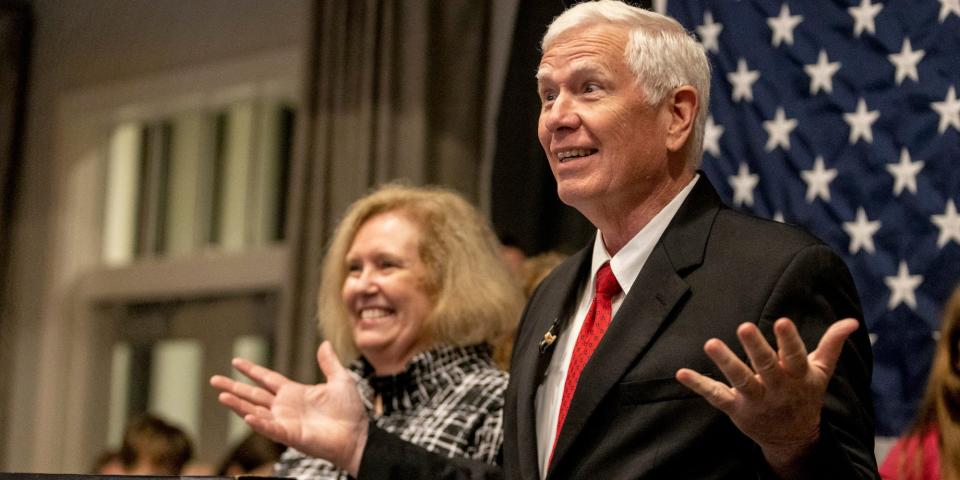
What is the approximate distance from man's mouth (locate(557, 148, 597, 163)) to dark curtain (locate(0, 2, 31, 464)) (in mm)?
4785

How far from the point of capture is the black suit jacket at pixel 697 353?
5.47 ft

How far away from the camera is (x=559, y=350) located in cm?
197

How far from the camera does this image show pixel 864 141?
3.24m

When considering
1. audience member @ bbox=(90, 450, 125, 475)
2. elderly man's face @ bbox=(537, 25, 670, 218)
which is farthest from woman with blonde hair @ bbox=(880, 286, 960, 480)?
audience member @ bbox=(90, 450, 125, 475)

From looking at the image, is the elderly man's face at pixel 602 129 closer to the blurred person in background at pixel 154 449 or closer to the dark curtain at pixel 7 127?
the blurred person in background at pixel 154 449

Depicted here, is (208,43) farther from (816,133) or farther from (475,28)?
(816,133)

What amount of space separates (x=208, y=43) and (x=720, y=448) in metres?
4.52

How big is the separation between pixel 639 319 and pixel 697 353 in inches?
4.2

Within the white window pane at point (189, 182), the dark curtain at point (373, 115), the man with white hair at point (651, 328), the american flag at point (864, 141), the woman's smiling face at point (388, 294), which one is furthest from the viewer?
the white window pane at point (189, 182)

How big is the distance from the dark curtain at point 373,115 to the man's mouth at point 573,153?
2.60m

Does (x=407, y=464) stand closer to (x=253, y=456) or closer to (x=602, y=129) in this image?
(x=602, y=129)

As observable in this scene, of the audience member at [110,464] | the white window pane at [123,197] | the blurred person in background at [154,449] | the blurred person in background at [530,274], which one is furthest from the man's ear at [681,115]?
the white window pane at [123,197]

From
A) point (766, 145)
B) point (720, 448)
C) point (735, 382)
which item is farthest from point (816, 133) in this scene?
point (735, 382)

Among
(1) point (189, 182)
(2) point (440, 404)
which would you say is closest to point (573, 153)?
(2) point (440, 404)
